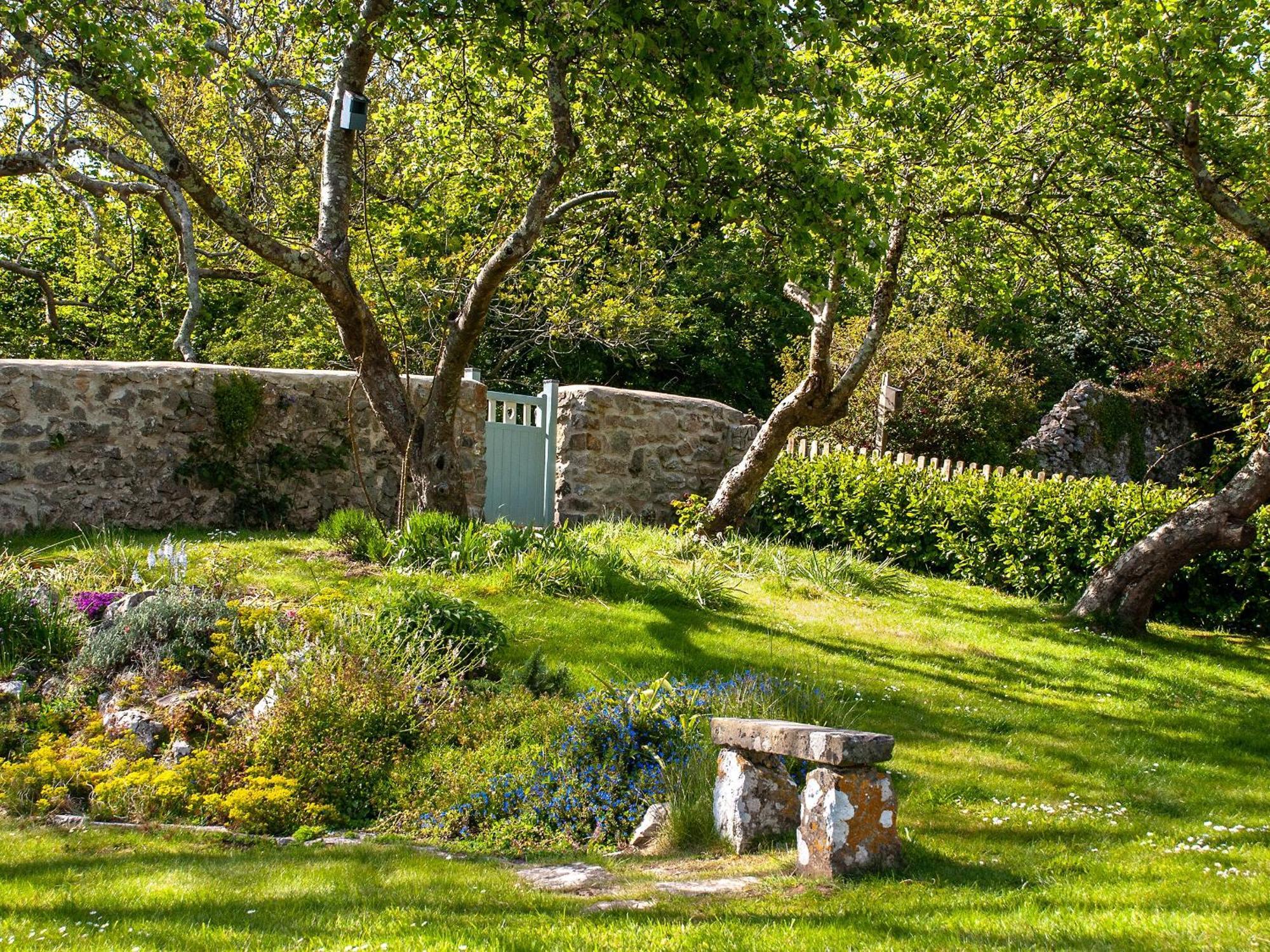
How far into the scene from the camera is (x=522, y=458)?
13.2m

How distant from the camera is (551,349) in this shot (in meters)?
17.7

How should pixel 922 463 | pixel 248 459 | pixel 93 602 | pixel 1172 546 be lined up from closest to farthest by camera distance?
1. pixel 93 602
2. pixel 1172 546
3. pixel 248 459
4. pixel 922 463

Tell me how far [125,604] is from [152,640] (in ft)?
1.93

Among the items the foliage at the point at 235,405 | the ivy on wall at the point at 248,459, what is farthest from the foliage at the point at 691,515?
the foliage at the point at 235,405

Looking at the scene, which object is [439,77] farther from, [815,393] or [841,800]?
[841,800]

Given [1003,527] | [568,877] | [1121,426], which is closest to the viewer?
[568,877]

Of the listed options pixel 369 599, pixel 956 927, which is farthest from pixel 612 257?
pixel 956 927

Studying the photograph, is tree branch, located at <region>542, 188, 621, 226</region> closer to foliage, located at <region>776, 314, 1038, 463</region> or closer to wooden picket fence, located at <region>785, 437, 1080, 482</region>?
wooden picket fence, located at <region>785, 437, 1080, 482</region>

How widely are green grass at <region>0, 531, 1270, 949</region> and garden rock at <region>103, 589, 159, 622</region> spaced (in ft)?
3.62

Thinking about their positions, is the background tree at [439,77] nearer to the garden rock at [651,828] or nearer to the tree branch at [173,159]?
the tree branch at [173,159]

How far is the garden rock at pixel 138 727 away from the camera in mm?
5727

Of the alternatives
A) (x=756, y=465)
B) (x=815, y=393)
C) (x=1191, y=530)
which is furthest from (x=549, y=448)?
(x=1191, y=530)

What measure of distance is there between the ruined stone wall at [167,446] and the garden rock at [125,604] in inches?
136

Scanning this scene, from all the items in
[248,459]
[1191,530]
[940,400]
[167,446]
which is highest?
[940,400]
